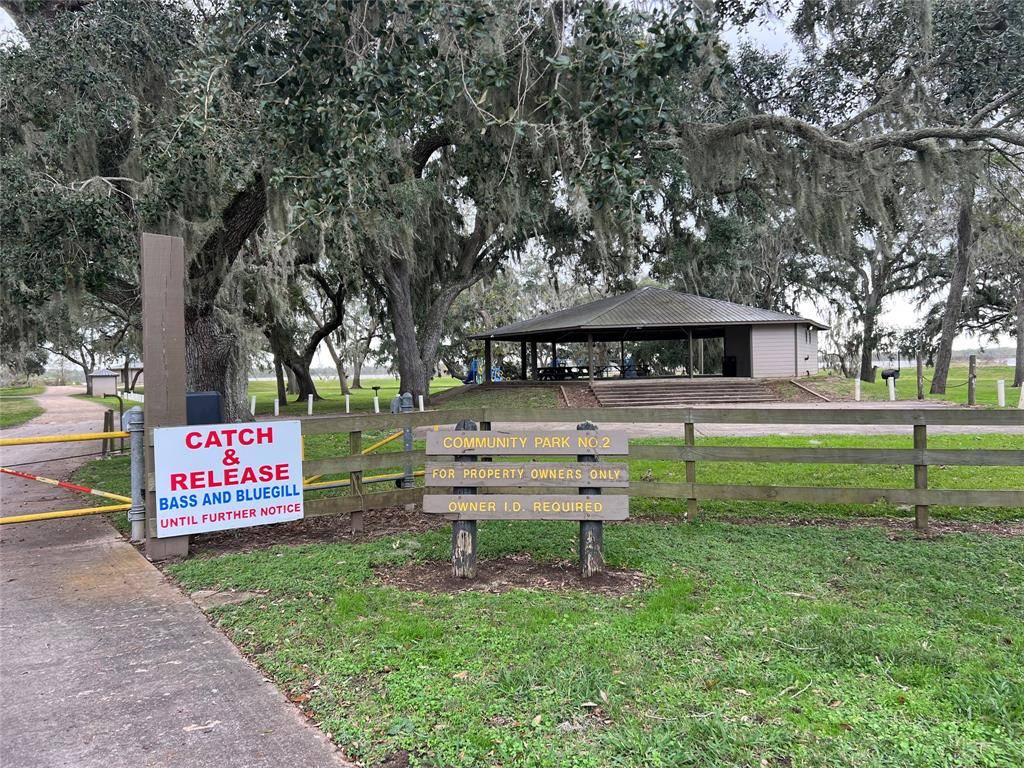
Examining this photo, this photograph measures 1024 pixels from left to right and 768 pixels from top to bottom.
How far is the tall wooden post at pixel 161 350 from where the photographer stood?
4.99 m

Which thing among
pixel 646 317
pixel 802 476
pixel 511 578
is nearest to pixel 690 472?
pixel 511 578

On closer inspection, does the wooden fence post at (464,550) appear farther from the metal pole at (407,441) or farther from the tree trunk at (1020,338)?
the tree trunk at (1020,338)

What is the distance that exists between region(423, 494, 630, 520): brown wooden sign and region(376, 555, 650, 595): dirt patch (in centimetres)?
41

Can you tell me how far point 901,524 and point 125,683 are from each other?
5.90m

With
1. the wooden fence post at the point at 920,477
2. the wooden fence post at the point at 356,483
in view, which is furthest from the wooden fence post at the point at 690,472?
the wooden fence post at the point at 356,483

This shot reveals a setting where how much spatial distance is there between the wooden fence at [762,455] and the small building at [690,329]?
16847 mm

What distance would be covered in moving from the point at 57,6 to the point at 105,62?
5.45 ft

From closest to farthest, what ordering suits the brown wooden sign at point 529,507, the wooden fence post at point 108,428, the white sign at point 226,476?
the brown wooden sign at point 529,507 < the white sign at point 226,476 < the wooden fence post at point 108,428

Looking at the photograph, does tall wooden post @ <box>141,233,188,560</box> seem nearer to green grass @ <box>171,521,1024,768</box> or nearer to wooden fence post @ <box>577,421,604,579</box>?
green grass @ <box>171,521,1024,768</box>

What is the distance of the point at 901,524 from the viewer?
226 inches

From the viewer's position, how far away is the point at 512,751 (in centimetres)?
236

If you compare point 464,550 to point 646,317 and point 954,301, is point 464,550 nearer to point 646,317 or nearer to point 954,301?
point 646,317

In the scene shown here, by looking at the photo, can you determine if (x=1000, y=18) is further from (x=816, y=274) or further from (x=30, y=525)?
(x=816, y=274)

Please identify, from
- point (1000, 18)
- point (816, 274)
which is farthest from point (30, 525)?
point (816, 274)
